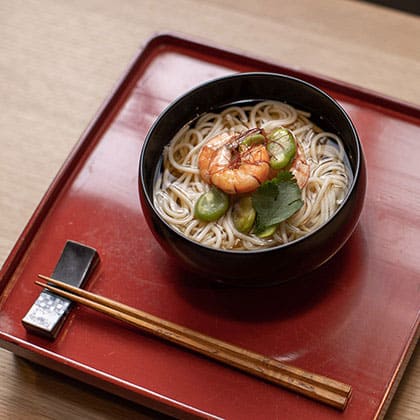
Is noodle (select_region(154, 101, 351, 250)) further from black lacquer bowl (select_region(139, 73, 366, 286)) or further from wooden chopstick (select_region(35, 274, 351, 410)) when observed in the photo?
wooden chopstick (select_region(35, 274, 351, 410))

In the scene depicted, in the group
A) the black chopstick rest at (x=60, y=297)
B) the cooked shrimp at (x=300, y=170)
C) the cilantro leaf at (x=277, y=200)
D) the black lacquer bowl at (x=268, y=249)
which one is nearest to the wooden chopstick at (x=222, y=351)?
the black chopstick rest at (x=60, y=297)

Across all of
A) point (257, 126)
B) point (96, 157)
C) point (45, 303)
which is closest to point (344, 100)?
point (257, 126)

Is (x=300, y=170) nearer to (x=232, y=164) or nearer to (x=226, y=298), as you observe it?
(x=232, y=164)

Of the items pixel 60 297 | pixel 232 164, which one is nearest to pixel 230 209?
pixel 232 164

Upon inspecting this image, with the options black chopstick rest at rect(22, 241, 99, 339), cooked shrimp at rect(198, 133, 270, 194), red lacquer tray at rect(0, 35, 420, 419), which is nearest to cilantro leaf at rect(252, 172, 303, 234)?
cooked shrimp at rect(198, 133, 270, 194)

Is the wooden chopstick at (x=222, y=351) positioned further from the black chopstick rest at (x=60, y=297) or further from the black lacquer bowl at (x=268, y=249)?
the black lacquer bowl at (x=268, y=249)

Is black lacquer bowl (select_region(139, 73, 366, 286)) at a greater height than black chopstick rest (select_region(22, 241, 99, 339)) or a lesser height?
greater
